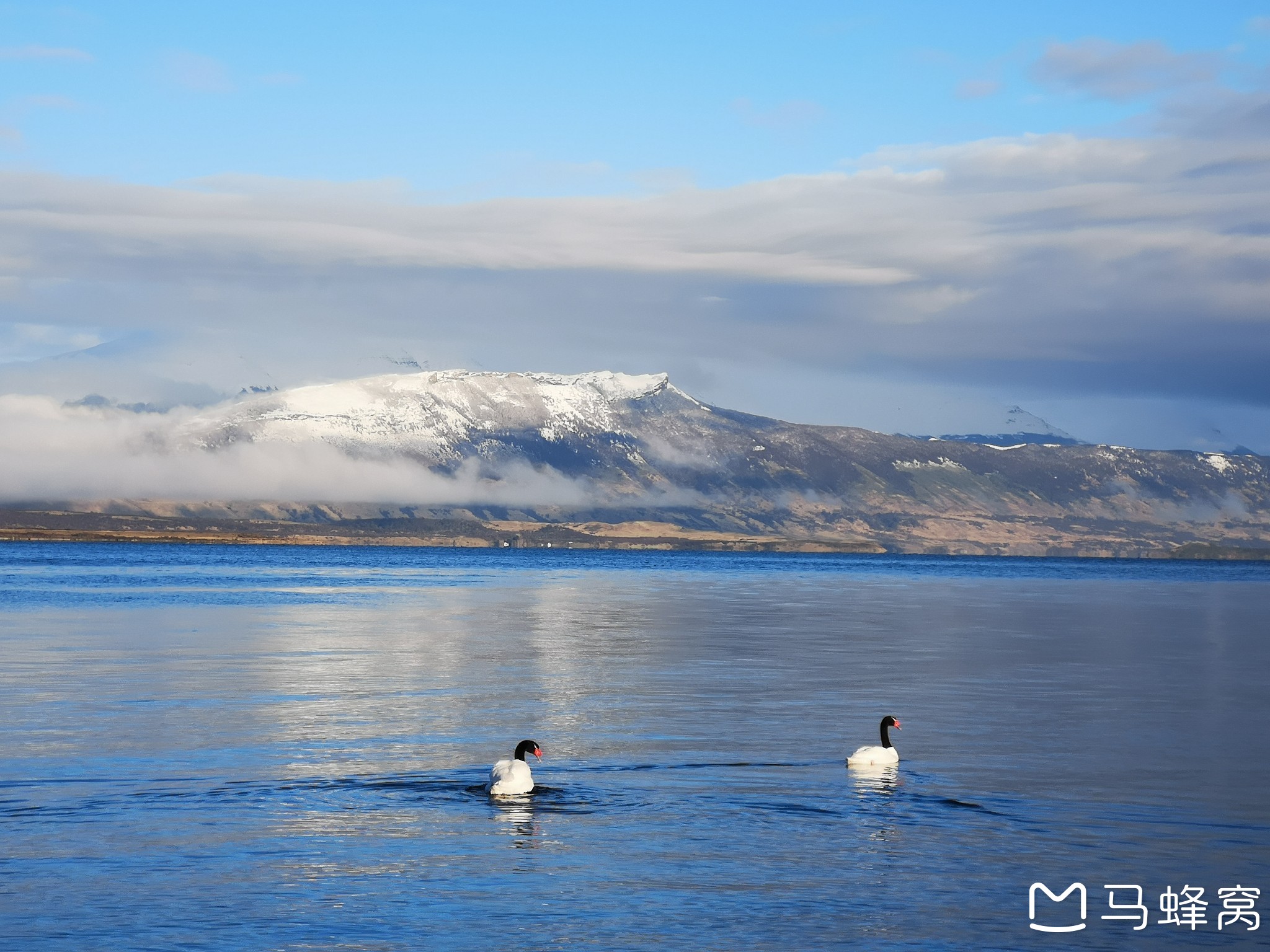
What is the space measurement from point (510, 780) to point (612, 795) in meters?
2.09

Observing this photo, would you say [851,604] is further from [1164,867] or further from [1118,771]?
[1164,867]

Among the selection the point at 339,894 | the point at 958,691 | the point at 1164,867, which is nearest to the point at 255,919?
the point at 339,894

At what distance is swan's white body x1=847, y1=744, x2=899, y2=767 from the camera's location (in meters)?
30.4

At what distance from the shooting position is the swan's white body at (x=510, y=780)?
27.0 m

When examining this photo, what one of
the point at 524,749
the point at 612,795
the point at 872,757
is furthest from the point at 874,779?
the point at 524,749

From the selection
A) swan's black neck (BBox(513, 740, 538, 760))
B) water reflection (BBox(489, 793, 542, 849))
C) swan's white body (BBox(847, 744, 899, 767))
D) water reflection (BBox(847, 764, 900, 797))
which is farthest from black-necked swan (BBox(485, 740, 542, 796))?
swan's white body (BBox(847, 744, 899, 767))

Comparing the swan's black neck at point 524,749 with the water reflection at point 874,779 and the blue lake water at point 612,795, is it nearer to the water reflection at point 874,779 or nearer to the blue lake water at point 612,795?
the blue lake water at point 612,795

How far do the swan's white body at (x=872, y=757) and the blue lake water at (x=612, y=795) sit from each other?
1.80ft

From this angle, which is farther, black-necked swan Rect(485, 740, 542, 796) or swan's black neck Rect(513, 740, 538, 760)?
swan's black neck Rect(513, 740, 538, 760)

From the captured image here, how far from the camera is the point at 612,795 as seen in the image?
90.4 ft

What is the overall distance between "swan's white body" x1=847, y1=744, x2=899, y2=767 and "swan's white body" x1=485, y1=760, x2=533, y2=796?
Answer: 7463 millimetres

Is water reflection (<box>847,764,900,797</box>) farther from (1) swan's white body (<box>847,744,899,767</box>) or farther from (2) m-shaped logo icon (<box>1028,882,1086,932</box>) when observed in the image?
(2) m-shaped logo icon (<box>1028,882,1086,932</box>)

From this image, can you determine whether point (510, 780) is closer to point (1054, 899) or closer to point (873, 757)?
point (873, 757)

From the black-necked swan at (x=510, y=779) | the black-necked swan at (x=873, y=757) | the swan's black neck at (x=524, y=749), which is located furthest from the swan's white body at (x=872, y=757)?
the black-necked swan at (x=510, y=779)
